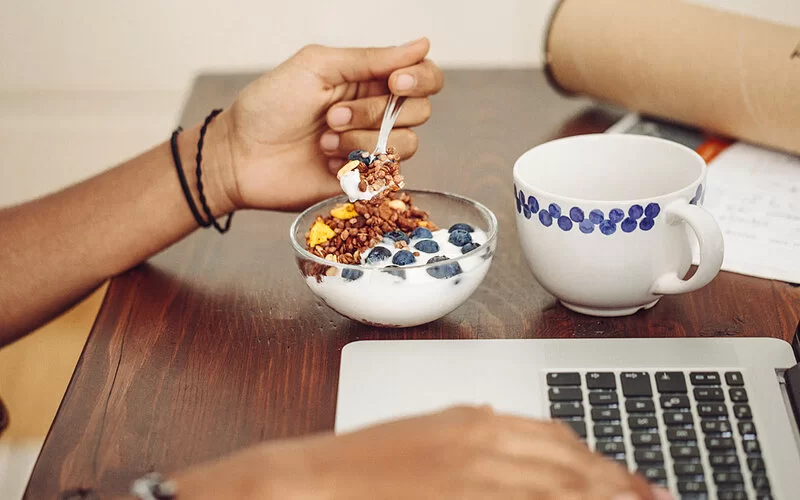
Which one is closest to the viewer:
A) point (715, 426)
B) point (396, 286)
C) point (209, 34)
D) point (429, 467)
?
point (429, 467)

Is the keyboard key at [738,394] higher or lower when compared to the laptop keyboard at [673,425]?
lower

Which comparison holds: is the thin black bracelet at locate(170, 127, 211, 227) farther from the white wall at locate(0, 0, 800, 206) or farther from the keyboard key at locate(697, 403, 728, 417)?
the white wall at locate(0, 0, 800, 206)

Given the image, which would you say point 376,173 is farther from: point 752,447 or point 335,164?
point 752,447

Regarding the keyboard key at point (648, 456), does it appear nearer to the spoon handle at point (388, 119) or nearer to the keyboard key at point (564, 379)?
the keyboard key at point (564, 379)

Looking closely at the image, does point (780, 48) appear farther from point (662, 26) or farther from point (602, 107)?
point (602, 107)

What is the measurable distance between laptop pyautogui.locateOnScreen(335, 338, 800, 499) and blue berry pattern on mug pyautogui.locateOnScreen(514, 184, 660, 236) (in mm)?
87

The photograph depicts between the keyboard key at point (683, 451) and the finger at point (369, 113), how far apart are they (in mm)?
480

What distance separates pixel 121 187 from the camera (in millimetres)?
877

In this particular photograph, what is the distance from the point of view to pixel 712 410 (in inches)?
22.0

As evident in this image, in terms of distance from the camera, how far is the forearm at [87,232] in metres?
0.83

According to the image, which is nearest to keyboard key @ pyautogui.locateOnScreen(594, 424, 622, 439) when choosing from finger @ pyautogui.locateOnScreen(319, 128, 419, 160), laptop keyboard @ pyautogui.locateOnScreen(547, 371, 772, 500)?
laptop keyboard @ pyautogui.locateOnScreen(547, 371, 772, 500)

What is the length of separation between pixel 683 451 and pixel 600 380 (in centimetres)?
8

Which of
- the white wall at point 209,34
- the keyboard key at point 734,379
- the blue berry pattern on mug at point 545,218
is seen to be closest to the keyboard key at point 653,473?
the keyboard key at point 734,379

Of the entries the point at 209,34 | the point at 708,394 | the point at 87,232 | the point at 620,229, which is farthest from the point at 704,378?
the point at 209,34
